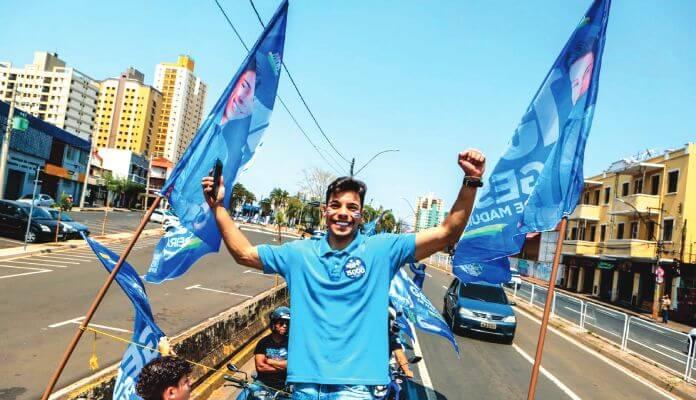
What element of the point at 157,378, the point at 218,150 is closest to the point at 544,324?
the point at 157,378

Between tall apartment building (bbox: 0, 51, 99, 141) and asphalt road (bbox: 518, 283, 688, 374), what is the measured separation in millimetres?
A: 119638

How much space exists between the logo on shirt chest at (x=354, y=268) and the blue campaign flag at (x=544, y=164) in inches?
61.9

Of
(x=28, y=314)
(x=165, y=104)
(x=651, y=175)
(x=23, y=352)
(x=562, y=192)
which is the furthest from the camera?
(x=165, y=104)

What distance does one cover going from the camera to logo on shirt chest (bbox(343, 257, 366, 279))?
7.90 ft

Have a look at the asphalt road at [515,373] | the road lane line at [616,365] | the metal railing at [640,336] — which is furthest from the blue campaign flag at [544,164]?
the metal railing at [640,336]

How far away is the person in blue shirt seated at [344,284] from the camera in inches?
90.7

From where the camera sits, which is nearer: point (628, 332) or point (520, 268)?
point (628, 332)

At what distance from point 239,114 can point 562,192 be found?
2658 mm

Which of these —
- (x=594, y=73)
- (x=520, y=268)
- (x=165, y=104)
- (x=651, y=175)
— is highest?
(x=165, y=104)

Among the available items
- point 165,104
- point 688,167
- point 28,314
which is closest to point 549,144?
point 28,314

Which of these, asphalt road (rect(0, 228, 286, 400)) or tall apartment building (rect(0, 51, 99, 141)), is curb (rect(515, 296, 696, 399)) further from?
tall apartment building (rect(0, 51, 99, 141))

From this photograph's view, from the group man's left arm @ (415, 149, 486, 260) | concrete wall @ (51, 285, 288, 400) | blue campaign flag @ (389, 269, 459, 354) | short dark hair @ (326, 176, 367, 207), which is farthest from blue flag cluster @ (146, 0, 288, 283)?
blue campaign flag @ (389, 269, 459, 354)

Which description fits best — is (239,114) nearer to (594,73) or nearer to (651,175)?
(594,73)

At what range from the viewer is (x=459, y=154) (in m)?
2.40
